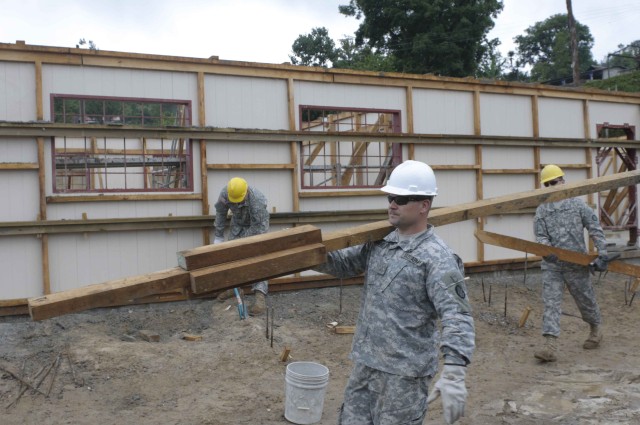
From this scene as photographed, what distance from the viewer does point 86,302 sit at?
3145 millimetres

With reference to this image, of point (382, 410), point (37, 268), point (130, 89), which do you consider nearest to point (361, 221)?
point (130, 89)

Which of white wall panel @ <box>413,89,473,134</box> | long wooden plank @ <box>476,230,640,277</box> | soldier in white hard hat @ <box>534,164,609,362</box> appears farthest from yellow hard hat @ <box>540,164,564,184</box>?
white wall panel @ <box>413,89,473,134</box>

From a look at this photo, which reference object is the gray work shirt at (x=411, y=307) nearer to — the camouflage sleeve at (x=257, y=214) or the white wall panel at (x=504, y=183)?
the camouflage sleeve at (x=257, y=214)

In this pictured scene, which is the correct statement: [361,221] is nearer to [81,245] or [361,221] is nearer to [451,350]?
[81,245]

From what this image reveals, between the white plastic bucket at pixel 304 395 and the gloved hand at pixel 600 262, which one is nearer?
the white plastic bucket at pixel 304 395

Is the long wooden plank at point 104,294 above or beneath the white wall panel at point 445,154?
beneath

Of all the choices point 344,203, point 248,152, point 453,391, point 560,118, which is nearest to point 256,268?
point 453,391

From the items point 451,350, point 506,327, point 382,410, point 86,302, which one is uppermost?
point 86,302

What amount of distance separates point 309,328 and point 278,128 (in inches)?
127

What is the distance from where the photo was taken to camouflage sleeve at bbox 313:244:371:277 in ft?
13.0

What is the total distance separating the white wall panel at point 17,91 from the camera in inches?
317

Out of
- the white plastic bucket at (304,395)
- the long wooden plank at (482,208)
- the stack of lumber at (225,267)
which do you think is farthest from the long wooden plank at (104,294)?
the white plastic bucket at (304,395)

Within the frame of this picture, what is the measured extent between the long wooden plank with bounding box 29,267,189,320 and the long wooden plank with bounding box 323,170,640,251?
0.96 meters

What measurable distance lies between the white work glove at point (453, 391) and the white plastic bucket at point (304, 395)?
246cm
